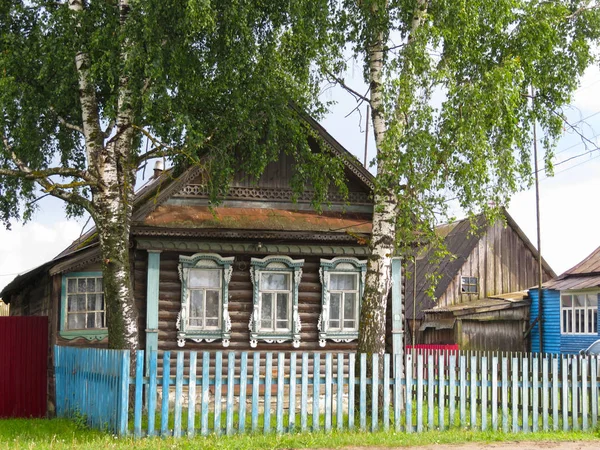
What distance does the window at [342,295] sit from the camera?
19.0m

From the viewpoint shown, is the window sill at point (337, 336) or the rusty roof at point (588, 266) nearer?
the window sill at point (337, 336)

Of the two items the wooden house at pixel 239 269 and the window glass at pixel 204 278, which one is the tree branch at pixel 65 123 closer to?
the wooden house at pixel 239 269

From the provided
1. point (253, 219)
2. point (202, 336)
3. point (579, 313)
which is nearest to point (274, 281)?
point (253, 219)

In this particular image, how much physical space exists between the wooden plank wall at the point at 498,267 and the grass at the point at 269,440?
25.8 meters

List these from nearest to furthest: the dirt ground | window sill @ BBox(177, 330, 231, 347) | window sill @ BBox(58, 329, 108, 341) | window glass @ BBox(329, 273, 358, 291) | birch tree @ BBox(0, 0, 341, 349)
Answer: the dirt ground, birch tree @ BBox(0, 0, 341, 349), window sill @ BBox(177, 330, 231, 347), window glass @ BBox(329, 273, 358, 291), window sill @ BBox(58, 329, 108, 341)

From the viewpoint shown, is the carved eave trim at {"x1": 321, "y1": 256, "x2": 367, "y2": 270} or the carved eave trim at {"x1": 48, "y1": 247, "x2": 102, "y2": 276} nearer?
the carved eave trim at {"x1": 48, "y1": 247, "x2": 102, "y2": 276}

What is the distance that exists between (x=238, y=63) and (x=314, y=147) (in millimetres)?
4458

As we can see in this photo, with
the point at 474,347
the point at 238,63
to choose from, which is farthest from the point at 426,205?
the point at 474,347

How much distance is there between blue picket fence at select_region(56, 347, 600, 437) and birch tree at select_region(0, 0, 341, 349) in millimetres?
1906

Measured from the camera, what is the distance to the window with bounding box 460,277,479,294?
133ft

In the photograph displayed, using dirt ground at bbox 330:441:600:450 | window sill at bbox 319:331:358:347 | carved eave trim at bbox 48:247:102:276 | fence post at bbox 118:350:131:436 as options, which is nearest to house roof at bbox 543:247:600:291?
window sill at bbox 319:331:358:347

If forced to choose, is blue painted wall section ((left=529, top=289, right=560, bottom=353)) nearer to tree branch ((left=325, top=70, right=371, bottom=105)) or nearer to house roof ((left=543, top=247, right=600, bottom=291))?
house roof ((left=543, top=247, right=600, bottom=291))

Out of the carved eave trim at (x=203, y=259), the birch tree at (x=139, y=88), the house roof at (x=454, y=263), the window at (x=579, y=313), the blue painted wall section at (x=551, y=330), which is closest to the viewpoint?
the birch tree at (x=139, y=88)

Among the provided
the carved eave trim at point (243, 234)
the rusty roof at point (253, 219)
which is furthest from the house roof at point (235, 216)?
the carved eave trim at point (243, 234)
